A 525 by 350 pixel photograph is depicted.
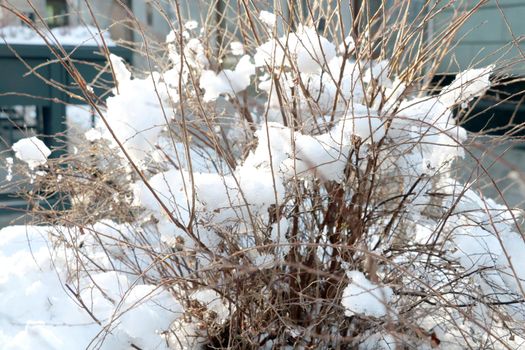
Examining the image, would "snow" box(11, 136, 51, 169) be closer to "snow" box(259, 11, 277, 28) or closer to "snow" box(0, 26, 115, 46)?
"snow" box(259, 11, 277, 28)

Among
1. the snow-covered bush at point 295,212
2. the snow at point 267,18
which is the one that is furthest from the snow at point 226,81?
the snow at point 267,18

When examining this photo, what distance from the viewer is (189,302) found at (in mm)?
2229

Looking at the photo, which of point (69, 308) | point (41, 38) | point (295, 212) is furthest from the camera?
point (41, 38)

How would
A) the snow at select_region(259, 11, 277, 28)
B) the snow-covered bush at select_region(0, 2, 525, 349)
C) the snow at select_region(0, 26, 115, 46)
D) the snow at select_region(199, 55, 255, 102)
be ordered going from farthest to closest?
the snow at select_region(0, 26, 115, 46) < the snow at select_region(199, 55, 255, 102) < the snow at select_region(259, 11, 277, 28) < the snow-covered bush at select_region(0, 2, 525, 349)

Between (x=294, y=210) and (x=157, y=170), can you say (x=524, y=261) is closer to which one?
(x=294, y=210)

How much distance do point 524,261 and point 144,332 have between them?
1.11 m

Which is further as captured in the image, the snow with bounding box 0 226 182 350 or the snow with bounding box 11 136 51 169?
the snow with bounding box 11 136 51 169

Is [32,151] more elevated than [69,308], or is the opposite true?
[32,151]

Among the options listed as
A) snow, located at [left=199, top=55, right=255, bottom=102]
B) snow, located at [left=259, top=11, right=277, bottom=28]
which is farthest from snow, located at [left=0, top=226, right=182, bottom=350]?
snow, located at [left=259, top=11, right=277, bottom=28]

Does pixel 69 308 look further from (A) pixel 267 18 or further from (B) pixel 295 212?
(A) pixel 267 18

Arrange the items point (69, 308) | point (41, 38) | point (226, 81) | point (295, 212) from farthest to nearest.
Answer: point (41, 38) → point (69, 308) → point (226, 81) → point (295, 212)

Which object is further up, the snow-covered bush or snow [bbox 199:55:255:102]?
snow [bbox 199:55:255:102]

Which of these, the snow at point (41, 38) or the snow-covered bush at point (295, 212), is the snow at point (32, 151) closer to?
the snow-covered bush at point (295, 212)

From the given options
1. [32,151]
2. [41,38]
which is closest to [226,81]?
[32,151]
